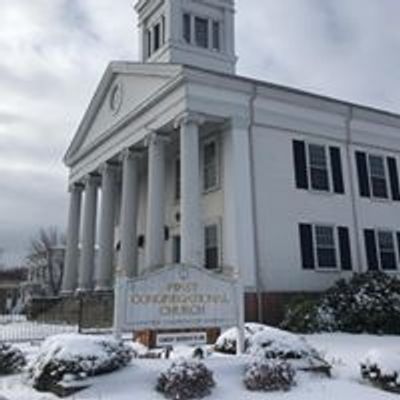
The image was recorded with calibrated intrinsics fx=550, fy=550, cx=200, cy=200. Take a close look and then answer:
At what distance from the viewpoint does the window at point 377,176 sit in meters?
25.3

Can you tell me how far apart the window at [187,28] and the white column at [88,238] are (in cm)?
916

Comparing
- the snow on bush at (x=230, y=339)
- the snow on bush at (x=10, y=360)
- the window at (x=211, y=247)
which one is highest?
the window at (x=211, y=247)

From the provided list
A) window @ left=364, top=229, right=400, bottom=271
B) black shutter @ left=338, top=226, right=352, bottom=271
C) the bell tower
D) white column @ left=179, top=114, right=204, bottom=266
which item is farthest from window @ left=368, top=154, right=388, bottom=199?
the bell tower

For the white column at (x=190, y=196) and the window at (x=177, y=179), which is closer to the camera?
the white column at (x=190, y=196)

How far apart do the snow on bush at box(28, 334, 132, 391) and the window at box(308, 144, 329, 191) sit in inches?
610

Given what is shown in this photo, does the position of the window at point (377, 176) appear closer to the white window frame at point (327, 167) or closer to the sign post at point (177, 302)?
the white window frame at point (327, 167)

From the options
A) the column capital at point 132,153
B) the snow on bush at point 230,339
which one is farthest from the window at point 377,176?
the snow on bush at point 230,339

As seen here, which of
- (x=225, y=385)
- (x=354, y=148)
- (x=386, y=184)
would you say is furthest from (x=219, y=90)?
(x=225, y=385)

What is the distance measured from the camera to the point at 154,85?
23.7 m

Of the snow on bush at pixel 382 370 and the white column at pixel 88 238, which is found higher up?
the white column at pixel 88 238

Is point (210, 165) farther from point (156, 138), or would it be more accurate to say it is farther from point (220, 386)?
point (220, 386)

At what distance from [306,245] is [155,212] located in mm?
6168

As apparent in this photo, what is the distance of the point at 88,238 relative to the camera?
28484 millimetres

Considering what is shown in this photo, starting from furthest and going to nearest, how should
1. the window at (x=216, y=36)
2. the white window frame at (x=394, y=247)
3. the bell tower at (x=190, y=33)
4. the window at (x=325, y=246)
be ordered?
the window at (x=216, y=36), the bell tower at (x=190, y=33), the white window frame at (x=394, y=247), the window at (x=325, y=246)
